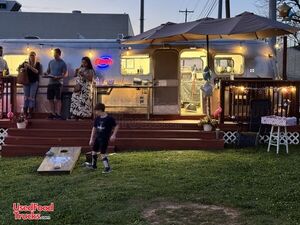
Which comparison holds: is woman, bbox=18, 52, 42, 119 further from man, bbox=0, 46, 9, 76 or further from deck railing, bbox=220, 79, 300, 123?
deck railing, bbox=220, 79, 300, 123

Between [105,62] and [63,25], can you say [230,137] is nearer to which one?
[105,62]

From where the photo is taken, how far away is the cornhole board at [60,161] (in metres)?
9.23

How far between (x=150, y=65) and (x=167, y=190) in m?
6.62

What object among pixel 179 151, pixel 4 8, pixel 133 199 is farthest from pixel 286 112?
pixel 4 8

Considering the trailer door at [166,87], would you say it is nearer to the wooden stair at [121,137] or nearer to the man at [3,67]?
the wooden stair at [121,137]

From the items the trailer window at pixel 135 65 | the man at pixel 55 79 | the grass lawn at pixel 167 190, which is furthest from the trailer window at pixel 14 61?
the grass lawn at pixel 167 190

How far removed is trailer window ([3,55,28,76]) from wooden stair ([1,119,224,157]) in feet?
8.14

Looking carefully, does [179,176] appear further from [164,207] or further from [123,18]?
[123,18]

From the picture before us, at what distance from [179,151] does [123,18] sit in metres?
18.9

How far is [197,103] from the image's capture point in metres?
14.2

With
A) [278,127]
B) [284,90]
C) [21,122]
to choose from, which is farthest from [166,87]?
[21,122]

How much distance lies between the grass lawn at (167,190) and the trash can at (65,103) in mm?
2899

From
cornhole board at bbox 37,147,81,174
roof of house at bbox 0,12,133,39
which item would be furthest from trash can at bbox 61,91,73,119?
roof of house at bbox 0,12,133,39

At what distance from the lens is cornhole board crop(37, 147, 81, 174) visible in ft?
30.3
